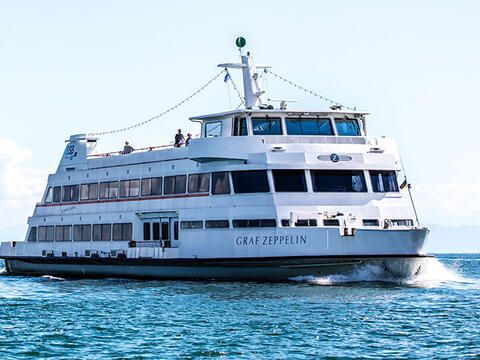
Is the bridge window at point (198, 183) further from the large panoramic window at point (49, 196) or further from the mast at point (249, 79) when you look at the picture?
the large panoramic window at point (49, 196)

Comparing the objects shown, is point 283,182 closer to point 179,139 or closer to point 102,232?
point 179,139

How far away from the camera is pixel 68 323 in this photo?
86.4 feet

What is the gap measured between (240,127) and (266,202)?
3.35 m

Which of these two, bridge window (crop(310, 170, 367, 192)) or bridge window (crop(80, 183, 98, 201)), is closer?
bridge window (crop(310, 170, 367, 192))

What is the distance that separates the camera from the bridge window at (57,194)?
47.7 m

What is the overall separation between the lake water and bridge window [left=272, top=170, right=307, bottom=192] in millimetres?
3281

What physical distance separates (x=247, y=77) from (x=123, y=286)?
31.8ft

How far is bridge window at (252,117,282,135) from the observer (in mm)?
36938

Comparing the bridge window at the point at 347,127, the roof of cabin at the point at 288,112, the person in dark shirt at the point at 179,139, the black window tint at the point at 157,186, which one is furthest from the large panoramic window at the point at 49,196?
the bridge window at the point at 347,127

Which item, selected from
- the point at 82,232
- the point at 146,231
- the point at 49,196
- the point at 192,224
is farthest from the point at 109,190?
the point at 192,224

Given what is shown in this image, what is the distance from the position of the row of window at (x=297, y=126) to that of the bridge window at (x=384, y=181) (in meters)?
2.07

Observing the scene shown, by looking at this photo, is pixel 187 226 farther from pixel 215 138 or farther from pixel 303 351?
pixel 303 351

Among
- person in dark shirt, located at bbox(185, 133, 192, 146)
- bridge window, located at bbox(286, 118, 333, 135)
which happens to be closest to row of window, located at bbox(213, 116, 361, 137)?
bridge window, located at bbox(286, 118, 333, 135)

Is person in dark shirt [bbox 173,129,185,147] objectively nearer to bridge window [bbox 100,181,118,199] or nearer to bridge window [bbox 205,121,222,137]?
bridge window [bbox 205,121,222,137]
